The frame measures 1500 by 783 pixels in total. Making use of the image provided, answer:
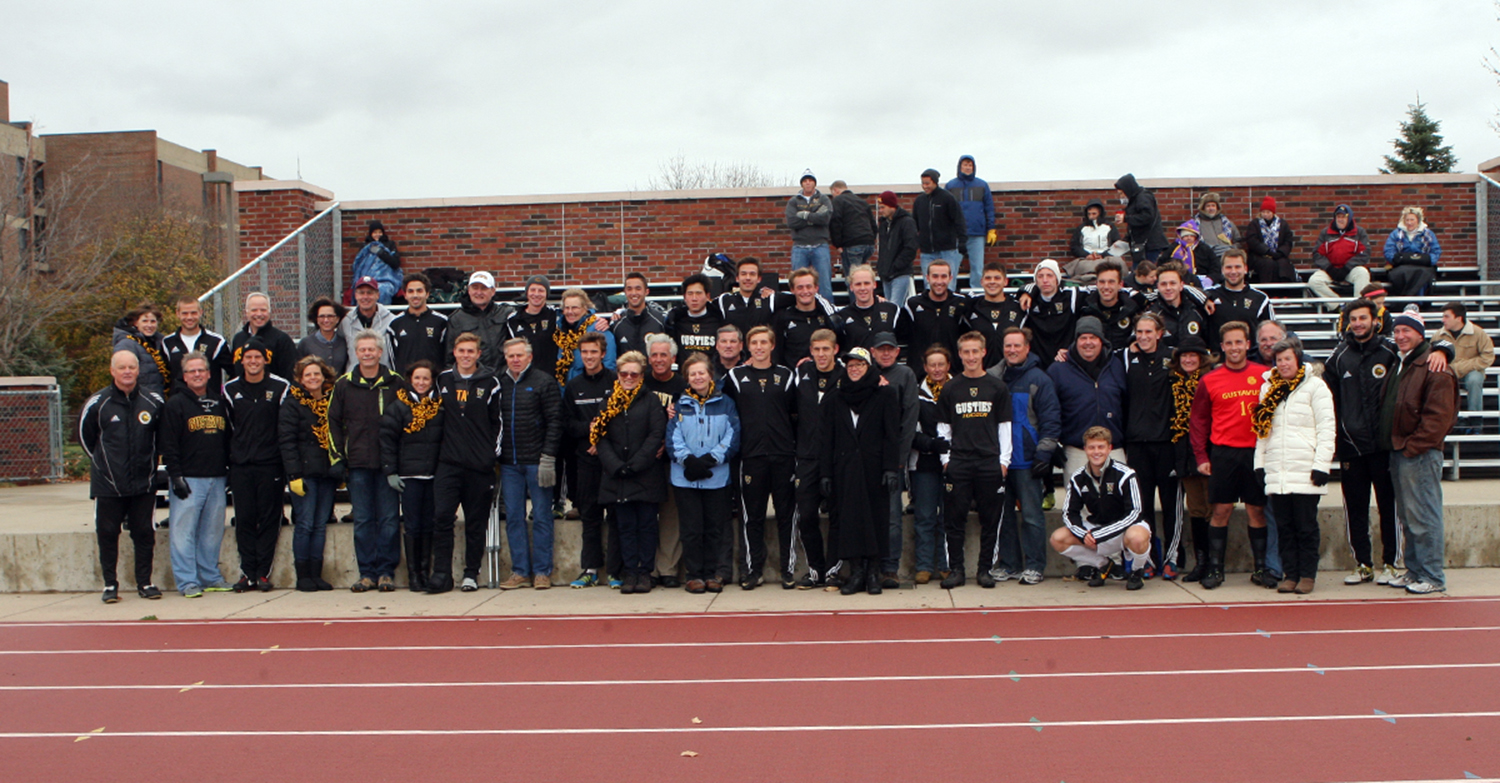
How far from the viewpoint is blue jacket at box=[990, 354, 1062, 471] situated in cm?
884

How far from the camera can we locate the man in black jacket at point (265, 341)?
984cm

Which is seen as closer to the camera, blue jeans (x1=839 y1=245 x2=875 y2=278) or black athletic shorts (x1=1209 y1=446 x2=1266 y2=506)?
black athletic shorts (x1=1209 y1=446 x2=1266 y2=506)

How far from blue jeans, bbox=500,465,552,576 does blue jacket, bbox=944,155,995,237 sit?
7.45 m

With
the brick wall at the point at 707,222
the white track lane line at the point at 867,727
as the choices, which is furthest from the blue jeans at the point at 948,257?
the white track lane line at the point at 867,727

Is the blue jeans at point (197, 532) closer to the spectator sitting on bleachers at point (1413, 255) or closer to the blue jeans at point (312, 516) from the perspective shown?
the blue jeans at point (312, 516)

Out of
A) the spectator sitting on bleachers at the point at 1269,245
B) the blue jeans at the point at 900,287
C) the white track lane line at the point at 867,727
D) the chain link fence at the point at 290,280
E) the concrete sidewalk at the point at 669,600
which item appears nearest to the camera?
the white track lane line at the point at 867,727

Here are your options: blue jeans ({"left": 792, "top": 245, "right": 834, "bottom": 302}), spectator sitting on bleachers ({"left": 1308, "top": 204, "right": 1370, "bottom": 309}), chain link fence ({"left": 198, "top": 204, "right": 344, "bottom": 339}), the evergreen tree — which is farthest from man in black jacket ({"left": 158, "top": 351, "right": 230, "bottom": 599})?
the evergreen tree

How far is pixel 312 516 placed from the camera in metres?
9.41

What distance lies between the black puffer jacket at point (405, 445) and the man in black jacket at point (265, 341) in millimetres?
1381

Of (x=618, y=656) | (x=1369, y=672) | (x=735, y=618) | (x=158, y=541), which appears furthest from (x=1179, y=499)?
(x=158, y=541)

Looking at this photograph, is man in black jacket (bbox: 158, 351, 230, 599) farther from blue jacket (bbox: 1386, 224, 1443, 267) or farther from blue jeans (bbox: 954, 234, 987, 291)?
blue jacket (bbox: 1386, 224, 1443, 267)

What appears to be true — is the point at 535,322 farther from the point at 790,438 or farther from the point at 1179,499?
the point at 1179,499

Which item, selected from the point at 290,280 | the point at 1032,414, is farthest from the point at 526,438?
the point at 290,280

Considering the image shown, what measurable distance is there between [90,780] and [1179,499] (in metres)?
7.24
